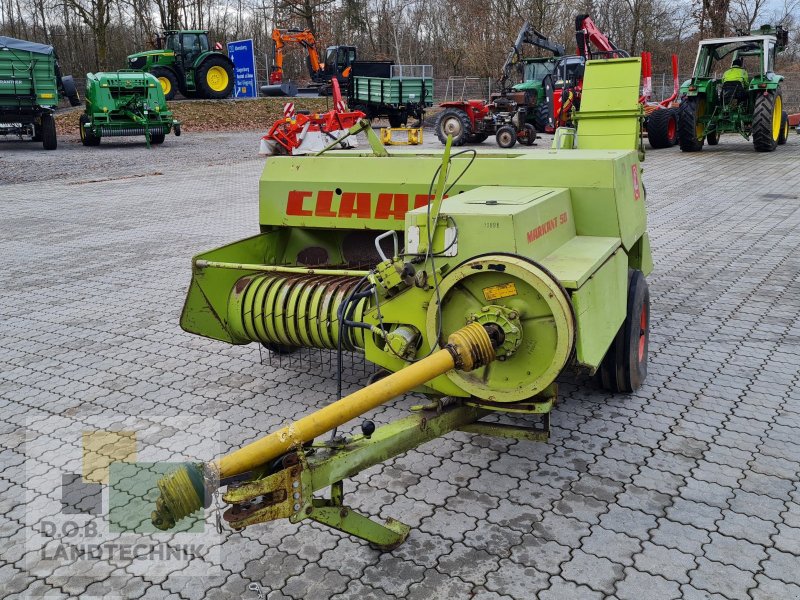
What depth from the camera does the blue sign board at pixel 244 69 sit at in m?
30.8

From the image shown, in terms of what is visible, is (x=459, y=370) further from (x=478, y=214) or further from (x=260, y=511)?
(x=260, y=511)

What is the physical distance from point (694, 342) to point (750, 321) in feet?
2.44

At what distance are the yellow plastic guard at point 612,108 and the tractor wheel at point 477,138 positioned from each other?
12.2 metres

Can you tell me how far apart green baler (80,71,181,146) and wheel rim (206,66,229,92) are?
8.30 metres

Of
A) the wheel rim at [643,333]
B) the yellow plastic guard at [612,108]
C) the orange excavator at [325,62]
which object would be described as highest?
the orange excavator at [325,62]

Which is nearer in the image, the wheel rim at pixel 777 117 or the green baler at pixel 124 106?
the wheel rim at pixel 777 117

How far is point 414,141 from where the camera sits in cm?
1964

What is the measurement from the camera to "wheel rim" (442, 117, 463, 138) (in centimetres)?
1878

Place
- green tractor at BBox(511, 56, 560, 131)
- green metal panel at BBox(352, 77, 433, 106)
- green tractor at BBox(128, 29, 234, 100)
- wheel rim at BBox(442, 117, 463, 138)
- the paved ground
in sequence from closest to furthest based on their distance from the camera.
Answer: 1. the paved ground
2. green tractor at BBox(511, 56, 560, 131)
3. wheel rim at BBox(442, 117, 463, 138)
4. green metal panel at BBox(352, 77, 433, 106)
5. green tractor at BBox(128, 29, 234, 100)

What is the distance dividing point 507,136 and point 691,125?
3.93m

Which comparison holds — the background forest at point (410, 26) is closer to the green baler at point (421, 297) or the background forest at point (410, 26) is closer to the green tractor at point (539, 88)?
the green tractor at point (539, 88)

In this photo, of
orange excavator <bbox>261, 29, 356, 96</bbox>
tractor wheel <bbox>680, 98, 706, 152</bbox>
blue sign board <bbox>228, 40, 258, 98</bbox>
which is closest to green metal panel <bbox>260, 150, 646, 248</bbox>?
tractor wheel <bbox>680, 98, 706, 152</bbox>

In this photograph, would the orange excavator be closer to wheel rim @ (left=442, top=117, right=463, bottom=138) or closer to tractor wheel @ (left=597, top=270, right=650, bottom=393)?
wheel rim @ (left=442, top=117, right=463, bottom=138)

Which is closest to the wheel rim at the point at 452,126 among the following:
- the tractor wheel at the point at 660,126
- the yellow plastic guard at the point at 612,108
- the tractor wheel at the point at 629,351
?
the tractor wheel at the point at 660,126
